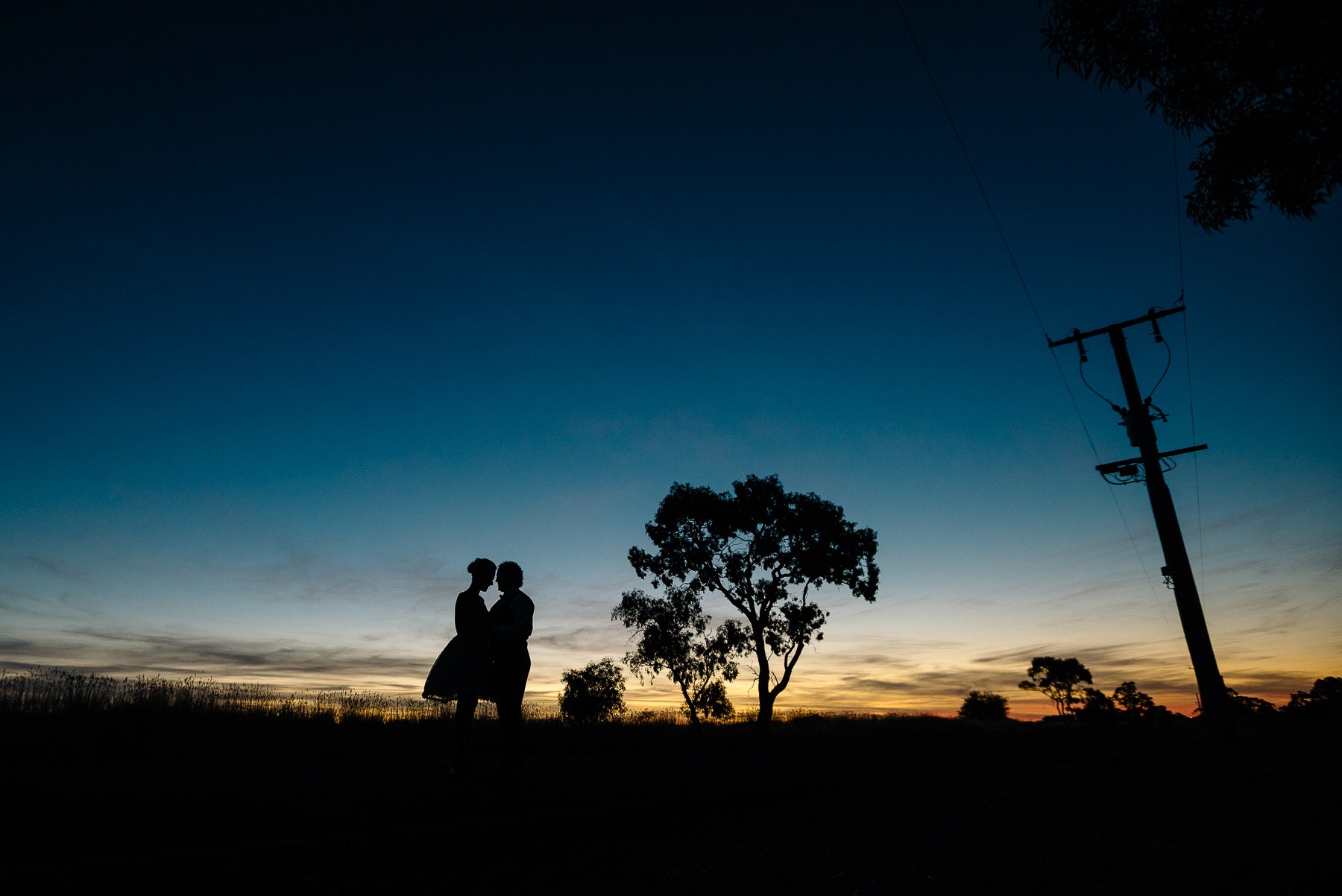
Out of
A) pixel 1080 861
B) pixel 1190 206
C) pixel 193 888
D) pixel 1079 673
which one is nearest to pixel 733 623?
pixel 1190 206

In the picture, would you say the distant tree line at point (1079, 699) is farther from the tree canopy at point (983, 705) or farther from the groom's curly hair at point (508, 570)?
the groom's curly hair at point (508, 570)

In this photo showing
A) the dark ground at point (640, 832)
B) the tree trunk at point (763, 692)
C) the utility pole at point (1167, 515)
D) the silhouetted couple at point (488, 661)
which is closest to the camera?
the dark ground at point (640, 832)

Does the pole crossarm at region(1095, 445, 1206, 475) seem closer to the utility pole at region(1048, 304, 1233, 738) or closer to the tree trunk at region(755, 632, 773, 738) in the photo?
the utility pole at region(1048, 304, 1233, 738)

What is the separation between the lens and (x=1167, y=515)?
1548 cm

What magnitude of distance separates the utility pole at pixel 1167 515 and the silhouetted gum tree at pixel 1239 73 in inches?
367

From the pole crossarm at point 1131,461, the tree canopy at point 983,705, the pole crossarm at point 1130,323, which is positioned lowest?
the tree canopy at point 983,705

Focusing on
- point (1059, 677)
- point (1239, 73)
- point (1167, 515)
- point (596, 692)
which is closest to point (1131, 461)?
point (1167, 515)

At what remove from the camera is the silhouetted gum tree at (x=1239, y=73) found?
7078 millimetres

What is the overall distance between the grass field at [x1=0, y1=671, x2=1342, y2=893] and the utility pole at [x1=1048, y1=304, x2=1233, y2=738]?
4556 millimetres

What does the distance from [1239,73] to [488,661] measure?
1096 cm

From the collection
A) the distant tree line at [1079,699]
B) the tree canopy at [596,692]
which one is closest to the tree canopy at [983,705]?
the distant tree line at [1079,699]

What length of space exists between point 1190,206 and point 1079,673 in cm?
10436

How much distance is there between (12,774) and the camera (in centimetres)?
523

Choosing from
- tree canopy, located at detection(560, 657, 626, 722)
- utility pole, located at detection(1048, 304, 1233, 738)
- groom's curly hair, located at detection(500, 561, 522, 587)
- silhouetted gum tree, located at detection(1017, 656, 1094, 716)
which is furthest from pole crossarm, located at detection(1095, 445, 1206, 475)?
silhouetted gum tree, located at detection(1017, 656, 1094, 716)
